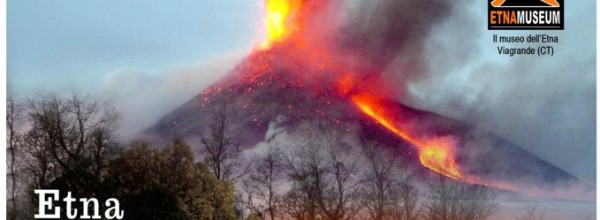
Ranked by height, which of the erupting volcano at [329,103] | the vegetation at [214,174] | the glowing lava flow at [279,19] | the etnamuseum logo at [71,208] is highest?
the glowing lava flow at [279,19]

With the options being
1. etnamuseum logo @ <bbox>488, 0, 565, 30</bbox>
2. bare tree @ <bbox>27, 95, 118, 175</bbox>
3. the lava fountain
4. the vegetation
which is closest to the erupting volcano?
the lava fountain

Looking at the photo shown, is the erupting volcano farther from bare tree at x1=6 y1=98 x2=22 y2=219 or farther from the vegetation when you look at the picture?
bare tree at x1=6 y1=98 x2=22 y2=219

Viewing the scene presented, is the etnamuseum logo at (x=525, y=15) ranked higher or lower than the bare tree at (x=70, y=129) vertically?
higher

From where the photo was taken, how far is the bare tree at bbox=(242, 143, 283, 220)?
318 inches

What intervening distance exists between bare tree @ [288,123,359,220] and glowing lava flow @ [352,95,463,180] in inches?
12.3

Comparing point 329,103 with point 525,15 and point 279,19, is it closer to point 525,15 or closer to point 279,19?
point 279,19

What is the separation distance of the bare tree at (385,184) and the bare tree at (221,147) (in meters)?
0.90

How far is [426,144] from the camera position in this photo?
805 centimetres

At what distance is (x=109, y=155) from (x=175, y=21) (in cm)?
113

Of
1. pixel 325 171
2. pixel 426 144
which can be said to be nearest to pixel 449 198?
pixel 426 144

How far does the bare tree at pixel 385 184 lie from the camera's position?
318 inches

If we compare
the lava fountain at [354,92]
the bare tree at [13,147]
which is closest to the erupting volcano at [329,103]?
the lava fountain at [354,92]

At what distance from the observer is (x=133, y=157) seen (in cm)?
802

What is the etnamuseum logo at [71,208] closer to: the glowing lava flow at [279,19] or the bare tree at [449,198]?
the glowing lava flow at [279,19]
